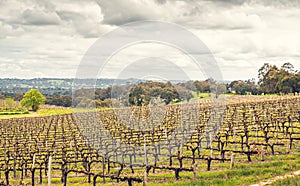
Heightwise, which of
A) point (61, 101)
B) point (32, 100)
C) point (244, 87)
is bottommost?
point (61, 101)

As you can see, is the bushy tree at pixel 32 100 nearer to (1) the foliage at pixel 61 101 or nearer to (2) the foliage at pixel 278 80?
(1) the foliage at pixel 61 101

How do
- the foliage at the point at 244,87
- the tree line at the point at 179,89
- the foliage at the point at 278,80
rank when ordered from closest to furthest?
1. the tree line at the point at 179,89
2. the foliage at the point at 278,80
3. the foliage at the point at 244,87

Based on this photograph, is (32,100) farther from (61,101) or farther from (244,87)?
(244,87)

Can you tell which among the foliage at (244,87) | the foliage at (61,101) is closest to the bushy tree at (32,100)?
the foliage at (61,101)

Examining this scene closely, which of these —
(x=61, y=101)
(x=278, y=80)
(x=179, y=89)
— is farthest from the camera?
(x=61, y=101)

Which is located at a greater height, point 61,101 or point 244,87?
point 244,87

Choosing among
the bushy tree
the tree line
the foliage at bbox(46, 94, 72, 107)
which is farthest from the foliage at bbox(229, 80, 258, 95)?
the bushy tree

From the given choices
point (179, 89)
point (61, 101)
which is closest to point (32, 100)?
point (61, 101)

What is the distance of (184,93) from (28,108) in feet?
192

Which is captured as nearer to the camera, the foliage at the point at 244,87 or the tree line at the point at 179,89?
the tree line at the point at 179,89

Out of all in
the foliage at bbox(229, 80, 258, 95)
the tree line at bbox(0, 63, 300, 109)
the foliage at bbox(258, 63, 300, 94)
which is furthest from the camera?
the foliage at bbox(229, 80, 258, 95)

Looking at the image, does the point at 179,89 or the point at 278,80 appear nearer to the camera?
the point at 179,89

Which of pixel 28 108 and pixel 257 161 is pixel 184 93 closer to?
pixel 257 161

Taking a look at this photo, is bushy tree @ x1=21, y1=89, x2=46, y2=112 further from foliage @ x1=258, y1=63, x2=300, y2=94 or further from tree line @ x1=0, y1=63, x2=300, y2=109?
foliage @ x1=258, y1=63, x2=300, y2=94
